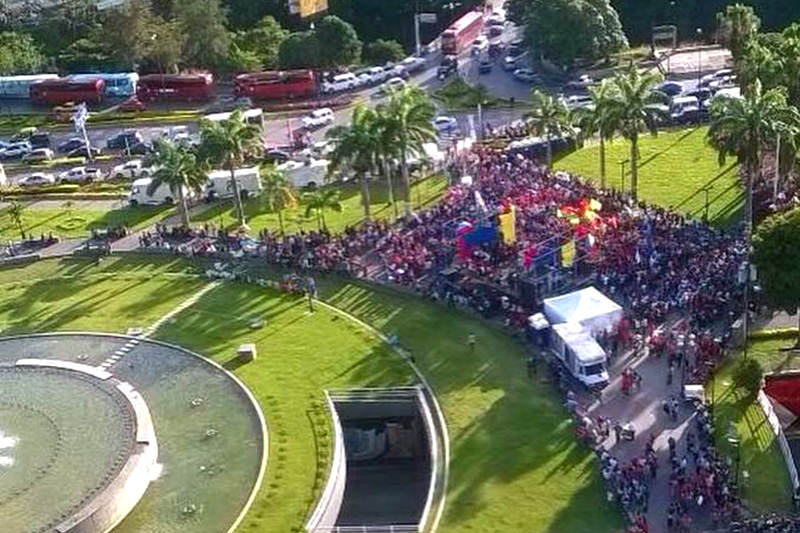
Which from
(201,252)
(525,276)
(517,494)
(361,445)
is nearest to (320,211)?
→ (201,252)

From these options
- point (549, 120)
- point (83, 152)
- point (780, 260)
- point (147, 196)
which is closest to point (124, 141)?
point (83, 152)

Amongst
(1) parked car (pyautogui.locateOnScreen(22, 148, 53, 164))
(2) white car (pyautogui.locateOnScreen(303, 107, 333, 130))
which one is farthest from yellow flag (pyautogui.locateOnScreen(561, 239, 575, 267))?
(1) parked car (pyautogui.locateOnScreen(22, 148, 53, 164))

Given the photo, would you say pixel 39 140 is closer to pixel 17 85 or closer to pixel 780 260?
pixel 17 85

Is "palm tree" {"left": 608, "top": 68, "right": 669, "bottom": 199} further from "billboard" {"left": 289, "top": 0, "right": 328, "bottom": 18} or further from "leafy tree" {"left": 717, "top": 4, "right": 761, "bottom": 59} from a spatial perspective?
"billboard" {"left": 289, "top": 0, "right": 328, "bottom": 18}

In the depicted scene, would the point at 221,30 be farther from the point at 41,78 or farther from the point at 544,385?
the point at 544,385

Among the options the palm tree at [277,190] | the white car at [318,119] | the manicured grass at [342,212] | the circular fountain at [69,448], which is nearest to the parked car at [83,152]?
the white car at [318,119]

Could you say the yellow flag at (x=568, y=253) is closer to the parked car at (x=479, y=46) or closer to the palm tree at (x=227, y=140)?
the palm tree at (x=227, y=140)
